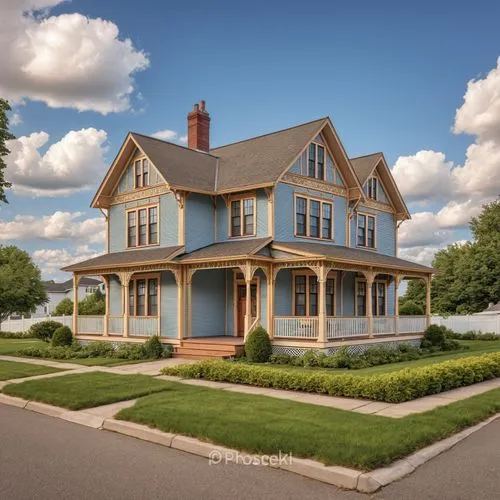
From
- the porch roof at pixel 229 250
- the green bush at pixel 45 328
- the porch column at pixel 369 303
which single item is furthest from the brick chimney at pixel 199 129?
the green bush at pixel 45 328

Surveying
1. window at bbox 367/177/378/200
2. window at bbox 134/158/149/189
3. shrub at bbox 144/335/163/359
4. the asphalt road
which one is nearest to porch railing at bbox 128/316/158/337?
shrub at bbox 144/335/163/359

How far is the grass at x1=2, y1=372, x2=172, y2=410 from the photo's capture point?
39.8 ft

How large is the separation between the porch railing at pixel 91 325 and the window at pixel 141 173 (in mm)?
6450

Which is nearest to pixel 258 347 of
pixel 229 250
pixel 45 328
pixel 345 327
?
pixel 345 327

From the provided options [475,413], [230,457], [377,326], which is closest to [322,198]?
[377,326]

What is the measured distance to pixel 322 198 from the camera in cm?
2538

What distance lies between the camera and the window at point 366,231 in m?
28.2

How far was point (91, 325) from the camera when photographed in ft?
86.9

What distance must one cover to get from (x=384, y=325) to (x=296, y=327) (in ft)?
17.3

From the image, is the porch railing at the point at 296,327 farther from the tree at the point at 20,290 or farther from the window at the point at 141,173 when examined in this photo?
the tree at the point at 20,290

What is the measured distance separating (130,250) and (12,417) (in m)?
15.9

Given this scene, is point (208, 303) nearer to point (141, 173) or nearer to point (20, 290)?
point (141, 173)

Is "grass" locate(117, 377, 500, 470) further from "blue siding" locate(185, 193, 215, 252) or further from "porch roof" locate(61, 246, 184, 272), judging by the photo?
"blue siding" locate(185, 193, 215, 252)

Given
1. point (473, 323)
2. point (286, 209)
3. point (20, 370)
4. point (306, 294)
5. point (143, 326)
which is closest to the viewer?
point (20, 370)
